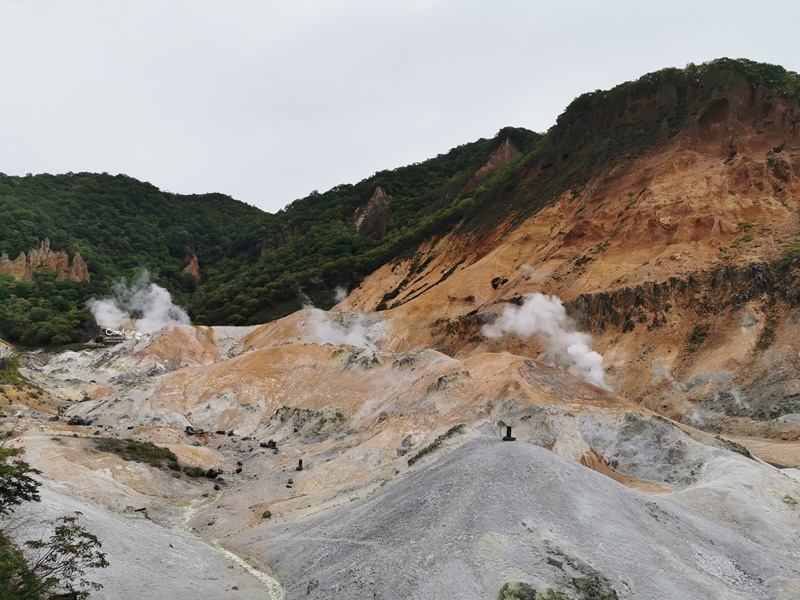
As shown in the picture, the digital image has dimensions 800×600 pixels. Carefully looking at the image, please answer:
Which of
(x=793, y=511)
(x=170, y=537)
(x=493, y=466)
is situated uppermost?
(x=493, y=466)

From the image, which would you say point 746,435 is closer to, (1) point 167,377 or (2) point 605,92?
(1) point 167,377

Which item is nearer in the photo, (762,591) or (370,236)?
(762,591)

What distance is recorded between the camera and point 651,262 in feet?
133

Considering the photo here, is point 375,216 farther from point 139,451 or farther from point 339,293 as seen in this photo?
point 139,451

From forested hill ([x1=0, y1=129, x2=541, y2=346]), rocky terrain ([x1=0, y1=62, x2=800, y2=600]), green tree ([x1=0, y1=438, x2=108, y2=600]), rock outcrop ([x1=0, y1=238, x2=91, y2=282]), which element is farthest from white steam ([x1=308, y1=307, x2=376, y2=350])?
rock outcrop ([x1=0, y1=238, x2=91, y2=282])

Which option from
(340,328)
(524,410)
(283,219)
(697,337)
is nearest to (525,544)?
(524,410)

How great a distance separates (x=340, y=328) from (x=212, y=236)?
8944 cm

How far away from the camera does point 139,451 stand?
79.9ft

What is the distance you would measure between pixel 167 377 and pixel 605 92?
2029 inches

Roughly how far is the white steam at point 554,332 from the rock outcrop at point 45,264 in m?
81.4

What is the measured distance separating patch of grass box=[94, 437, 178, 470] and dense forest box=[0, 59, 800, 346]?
1758 inches

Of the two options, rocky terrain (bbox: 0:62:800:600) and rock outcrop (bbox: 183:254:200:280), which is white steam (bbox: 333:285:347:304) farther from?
rock outcrop (bbox: 183:254:200:280)

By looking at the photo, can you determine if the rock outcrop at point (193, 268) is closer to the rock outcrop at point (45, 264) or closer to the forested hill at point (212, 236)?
the forested hill at point (212, 236)

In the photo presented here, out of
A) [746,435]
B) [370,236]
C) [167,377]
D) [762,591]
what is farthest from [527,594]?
[370,236]
